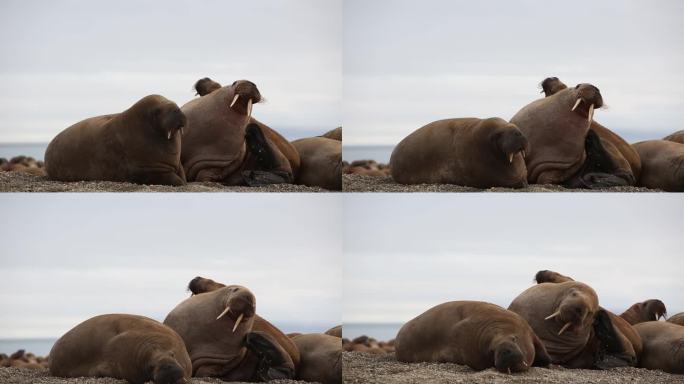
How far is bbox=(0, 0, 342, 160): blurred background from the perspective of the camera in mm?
8156

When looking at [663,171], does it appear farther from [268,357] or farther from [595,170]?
[268,357]

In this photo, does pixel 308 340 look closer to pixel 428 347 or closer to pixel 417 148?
pixel 428 347

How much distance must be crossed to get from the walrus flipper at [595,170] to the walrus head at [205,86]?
2.21 meters

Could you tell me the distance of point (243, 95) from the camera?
27.0 ft

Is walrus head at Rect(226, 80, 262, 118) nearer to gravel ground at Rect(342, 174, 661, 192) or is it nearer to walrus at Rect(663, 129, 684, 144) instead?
gravel ground at Rect(342, 174, 661, 192)

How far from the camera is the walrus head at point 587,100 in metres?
8.39

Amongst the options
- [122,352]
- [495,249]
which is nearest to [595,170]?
[495,249]

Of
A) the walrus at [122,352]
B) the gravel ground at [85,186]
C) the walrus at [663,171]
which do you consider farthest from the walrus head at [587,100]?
the walrus at [122,352]

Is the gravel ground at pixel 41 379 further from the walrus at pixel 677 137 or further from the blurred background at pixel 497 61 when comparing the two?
the walrus at pixel 677 137

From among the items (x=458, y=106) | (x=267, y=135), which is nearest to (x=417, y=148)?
(x=458, y=106)

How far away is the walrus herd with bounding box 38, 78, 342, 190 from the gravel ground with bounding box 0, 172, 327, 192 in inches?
1.4

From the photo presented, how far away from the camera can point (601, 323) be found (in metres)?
8.33

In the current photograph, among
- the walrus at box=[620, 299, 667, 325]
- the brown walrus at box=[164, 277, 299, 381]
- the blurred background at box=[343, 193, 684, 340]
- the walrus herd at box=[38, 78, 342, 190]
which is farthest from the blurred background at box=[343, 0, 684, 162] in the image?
the brown walrus at box=[164, 277, 299, 381]

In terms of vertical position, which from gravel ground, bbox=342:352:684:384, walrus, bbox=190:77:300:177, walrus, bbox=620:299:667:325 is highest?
walrus, bbox=190:77:300:177
